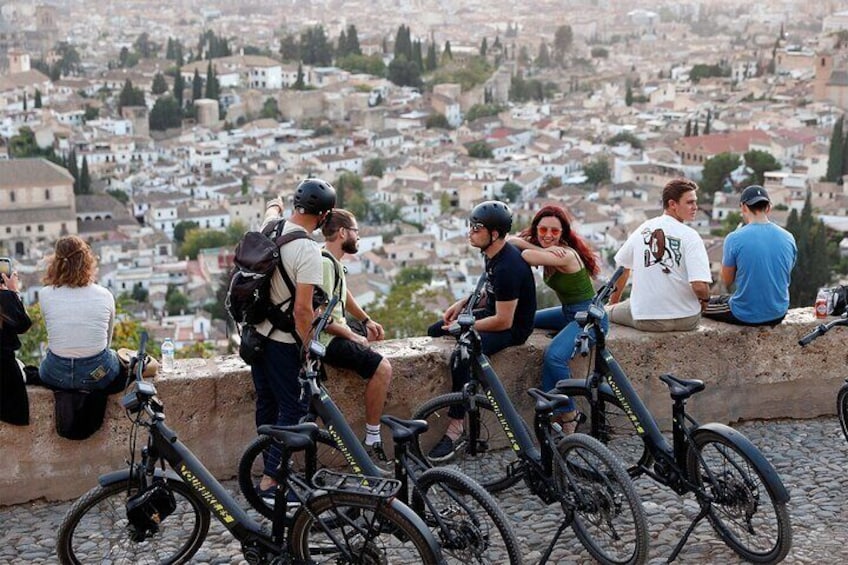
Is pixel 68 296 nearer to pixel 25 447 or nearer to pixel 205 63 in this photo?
pixel 25 447

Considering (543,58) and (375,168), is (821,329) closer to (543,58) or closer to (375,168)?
(375,168)

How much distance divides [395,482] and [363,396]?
1056mm

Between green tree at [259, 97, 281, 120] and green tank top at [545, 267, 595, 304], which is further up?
green tank top at [545, 267, 595, 304]

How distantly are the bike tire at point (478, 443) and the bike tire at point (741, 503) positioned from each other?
0.57m

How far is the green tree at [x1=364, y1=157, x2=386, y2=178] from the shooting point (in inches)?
2392

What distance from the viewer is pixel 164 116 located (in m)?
72.3

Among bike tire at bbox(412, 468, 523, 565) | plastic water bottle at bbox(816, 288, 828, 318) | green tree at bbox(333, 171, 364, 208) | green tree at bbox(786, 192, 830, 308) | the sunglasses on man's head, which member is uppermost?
the sunglasses on man's head

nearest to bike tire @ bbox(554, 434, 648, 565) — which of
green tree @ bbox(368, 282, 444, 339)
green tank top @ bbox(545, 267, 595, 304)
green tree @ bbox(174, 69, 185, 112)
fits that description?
green tank top @ bbox(545, 267, 595, 304)

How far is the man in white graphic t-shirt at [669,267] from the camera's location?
4.20 metres

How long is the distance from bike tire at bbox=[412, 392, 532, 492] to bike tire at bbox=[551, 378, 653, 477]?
0.22m

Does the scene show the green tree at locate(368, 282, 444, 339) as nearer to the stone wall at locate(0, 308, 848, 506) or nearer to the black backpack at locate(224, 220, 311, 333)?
the stone wall at locate(0, 308, 848, 506)

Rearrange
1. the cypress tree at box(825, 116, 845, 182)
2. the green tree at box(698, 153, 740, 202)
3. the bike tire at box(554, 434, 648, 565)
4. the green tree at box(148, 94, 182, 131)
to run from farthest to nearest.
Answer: the green tree at box(148, 94, 182, 131) → the green tree at box(698, 153, 740, 202) → the cypress tree at box(825, 116, 845, 182) → the bike tire at box(554, 434, 648, 565)

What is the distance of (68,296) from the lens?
3.70 m

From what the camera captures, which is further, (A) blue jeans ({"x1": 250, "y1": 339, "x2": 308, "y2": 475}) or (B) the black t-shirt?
(B) the black t-shirt
